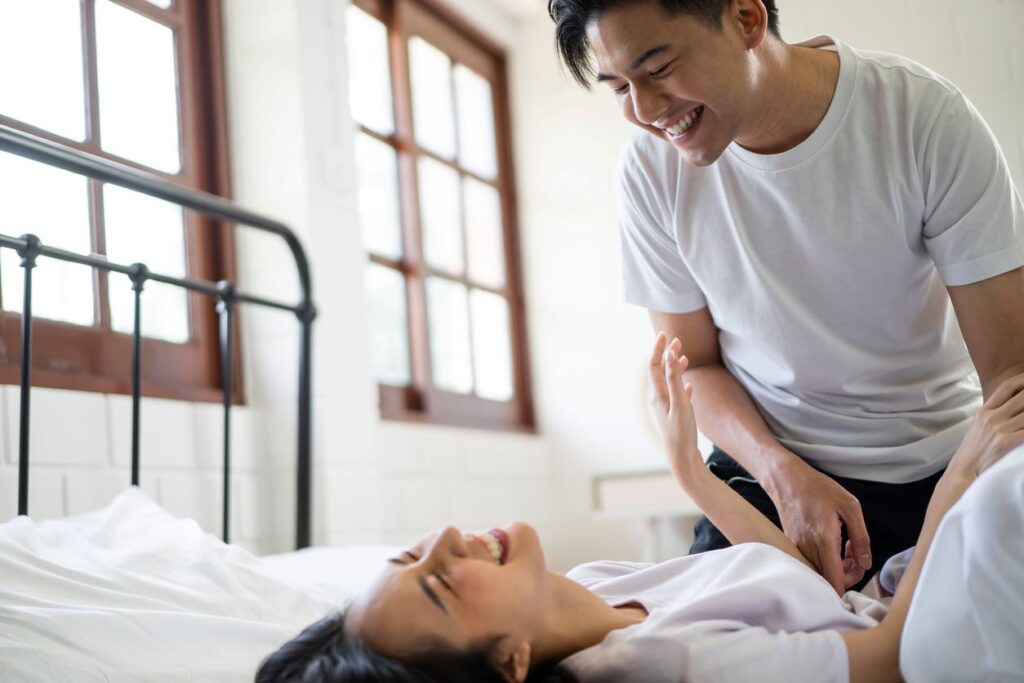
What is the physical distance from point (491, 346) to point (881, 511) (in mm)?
2500

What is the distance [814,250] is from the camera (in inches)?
58.4

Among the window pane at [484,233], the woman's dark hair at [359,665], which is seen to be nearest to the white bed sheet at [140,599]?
the woman's dark hair at [359,665]

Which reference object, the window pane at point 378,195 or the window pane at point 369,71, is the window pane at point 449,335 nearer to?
the window pane at point 378,195

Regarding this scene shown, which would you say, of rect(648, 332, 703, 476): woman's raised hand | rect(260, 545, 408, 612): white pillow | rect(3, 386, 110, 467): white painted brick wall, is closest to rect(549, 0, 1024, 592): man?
rect(648, 332, 703, 476): woman's raised hand

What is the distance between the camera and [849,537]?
138cm

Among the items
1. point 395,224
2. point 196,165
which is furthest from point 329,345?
point 395,224

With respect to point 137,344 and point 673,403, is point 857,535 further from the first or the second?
point 137,344

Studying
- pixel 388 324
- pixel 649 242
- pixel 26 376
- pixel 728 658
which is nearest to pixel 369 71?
pixel 388 324

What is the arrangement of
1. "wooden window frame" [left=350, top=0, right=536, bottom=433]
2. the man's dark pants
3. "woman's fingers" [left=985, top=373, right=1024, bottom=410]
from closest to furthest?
"woman's fingers" [left=985, top=373, right=1024, bottom=410] → the man's dark pants → "wooden window frame" [left=350, top=0, right=536, bottom=433]

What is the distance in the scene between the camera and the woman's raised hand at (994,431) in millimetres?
1254

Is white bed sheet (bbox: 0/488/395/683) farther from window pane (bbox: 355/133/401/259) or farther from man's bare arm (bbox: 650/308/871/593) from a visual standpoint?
window pane (bbox: 355/133/401/259)

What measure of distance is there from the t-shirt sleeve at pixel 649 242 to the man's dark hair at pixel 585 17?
15 centimetres

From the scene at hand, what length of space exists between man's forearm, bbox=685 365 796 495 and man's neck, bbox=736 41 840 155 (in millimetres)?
356

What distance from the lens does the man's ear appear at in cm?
119
